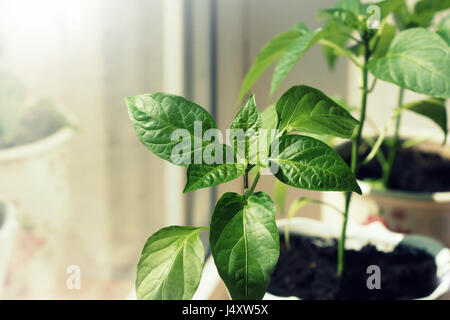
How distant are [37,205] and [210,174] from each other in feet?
1.49

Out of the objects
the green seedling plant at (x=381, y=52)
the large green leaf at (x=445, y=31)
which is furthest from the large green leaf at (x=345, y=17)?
the large green leaf at (x=445, y=31)

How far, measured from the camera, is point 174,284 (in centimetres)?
39

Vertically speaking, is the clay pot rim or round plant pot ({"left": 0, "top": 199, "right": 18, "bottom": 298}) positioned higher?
round plant pot ({"left": 0, "top": 199, "right": 18, "bottom": 298})

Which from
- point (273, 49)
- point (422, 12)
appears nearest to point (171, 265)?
point (273, 49)

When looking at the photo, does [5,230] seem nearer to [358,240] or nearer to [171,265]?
[171,265]

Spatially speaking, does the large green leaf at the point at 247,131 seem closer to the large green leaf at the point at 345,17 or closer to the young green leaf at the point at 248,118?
the young green leaf at the point at 248,118

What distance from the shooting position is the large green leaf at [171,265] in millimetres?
386

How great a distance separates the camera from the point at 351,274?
61 cm

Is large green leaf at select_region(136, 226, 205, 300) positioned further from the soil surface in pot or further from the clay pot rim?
the clay pot rim

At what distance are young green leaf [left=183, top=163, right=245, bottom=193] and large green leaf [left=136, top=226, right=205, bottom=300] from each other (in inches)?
2.2

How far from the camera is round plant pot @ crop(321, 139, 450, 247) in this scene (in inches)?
31.4

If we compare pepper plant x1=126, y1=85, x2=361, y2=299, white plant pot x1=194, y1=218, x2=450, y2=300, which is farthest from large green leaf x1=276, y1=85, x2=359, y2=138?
white plant pot x1=194, y1=218, x2=450, y2=300

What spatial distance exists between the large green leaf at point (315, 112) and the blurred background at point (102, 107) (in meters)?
0.38
